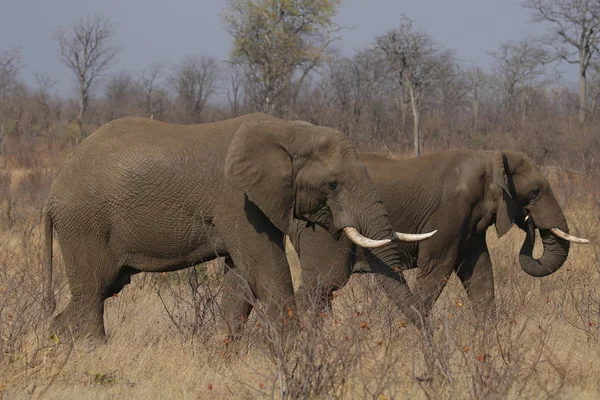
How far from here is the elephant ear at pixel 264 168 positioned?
5.24 meters

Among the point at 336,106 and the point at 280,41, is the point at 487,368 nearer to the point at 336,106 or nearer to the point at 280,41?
the point at 280,41

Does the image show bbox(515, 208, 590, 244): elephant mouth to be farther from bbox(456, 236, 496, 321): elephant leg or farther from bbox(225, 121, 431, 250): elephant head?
bbox(225, 121, 431, 250): elephant head

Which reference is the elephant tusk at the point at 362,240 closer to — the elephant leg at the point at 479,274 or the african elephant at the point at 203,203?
the african elephant at the point at 203,203

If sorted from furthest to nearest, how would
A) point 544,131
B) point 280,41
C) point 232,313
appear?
1. point 280,41
2. point 544,131
3. point 232,313

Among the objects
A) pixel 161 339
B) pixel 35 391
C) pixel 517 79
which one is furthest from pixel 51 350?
pixel 517 79

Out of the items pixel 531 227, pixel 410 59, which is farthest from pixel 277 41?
pixel 531 227

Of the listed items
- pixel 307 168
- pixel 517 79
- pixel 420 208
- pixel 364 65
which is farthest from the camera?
pixel 517 79

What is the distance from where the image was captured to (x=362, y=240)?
519 centimetres

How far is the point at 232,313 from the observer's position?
5.73 meters

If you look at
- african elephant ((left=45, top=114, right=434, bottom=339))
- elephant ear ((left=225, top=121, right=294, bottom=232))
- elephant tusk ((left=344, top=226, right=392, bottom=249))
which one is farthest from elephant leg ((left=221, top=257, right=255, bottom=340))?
elephant tusk ((left=344, top=226, right=392, bottom=249))

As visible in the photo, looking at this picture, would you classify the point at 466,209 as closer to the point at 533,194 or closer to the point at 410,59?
the point at 533,194

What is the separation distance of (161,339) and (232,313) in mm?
544

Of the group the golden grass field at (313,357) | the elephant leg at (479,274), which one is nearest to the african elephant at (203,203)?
the golden grass field at (313,357)

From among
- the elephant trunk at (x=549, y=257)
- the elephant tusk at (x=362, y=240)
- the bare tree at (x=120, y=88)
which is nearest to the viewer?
the elephant tusk at (x=362, y=240)
